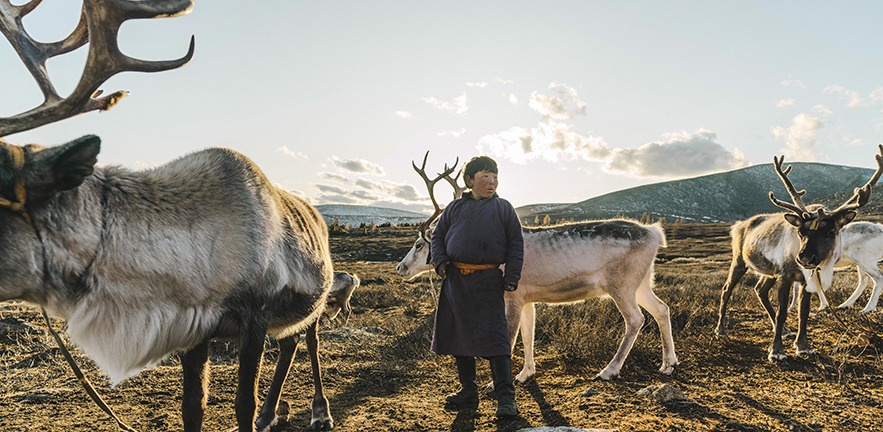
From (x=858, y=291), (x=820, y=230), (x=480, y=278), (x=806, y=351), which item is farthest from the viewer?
(x=858, y=291)

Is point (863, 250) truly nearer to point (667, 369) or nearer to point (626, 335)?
point (667, 369)

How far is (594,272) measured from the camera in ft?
19.5

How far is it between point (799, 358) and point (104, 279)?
274 inches

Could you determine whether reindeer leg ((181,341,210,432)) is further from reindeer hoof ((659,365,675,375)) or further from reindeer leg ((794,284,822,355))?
reindeer leg ((794,284,822,355))

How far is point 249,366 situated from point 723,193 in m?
162

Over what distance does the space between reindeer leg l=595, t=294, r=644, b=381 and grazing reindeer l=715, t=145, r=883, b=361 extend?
1.73 m

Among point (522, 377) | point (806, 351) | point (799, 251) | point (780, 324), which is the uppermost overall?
point (799, 251)

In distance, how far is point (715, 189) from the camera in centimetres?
14562

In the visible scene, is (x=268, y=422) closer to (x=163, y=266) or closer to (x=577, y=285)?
(x=163, y=266)

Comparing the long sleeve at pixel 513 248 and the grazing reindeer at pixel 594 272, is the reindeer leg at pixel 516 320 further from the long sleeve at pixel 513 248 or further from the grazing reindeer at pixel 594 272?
the long sleeve at pixel 513 248

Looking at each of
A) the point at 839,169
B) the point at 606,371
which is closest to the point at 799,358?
the point at 606,371

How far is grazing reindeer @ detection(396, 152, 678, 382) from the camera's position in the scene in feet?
19.1

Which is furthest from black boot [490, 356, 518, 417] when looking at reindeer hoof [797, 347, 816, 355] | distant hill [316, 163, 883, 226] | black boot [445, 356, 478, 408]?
distant hill [316, 163, 883, 226]

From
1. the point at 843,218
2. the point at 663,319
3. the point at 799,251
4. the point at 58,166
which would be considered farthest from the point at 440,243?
the point at 843,218
